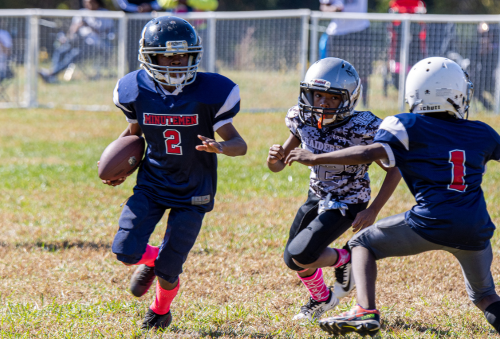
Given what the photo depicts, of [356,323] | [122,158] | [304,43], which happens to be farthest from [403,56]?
[356,323]

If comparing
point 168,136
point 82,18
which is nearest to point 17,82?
point 82,18

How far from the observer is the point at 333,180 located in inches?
149

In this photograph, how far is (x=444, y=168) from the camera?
2984mm

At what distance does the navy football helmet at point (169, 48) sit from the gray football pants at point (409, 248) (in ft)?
4.46

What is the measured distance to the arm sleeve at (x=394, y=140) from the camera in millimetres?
2988

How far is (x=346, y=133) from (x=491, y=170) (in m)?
5.35

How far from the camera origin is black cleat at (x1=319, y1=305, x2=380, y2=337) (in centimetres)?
291

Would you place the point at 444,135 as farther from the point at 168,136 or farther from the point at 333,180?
the point at 168,136

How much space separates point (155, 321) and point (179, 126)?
1.17 meters

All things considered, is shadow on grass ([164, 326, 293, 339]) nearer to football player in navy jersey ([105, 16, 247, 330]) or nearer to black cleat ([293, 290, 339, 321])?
football player in navy jersey ([105, 16, 247, 330])

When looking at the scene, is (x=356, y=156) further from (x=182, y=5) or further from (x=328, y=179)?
(x=182, y=5)

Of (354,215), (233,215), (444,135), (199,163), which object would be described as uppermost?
(444,135)

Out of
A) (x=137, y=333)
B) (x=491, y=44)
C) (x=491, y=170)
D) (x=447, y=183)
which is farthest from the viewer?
A: (x=491, y=44)

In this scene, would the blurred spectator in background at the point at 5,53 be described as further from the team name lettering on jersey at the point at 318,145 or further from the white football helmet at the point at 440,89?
the white football helmet at the point at 440,89
